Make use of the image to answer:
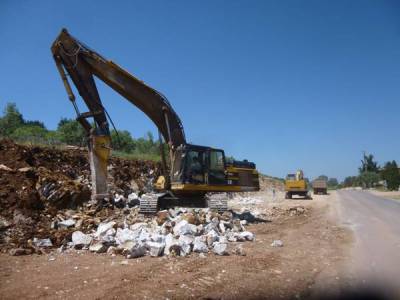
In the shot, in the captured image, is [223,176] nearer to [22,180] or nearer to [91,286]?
[22,180]

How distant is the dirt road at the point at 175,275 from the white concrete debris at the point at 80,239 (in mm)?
348

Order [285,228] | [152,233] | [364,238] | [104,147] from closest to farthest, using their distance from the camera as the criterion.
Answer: [152,233] → [364,238] → [104,147] → [285,228]

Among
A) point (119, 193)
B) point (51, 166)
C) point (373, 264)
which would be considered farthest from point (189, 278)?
point (51, 166)

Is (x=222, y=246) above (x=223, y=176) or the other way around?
the other way around

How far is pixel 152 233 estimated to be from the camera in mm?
8320

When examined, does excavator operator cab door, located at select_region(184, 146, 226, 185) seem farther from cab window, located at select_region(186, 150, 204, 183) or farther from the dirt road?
the dirt road

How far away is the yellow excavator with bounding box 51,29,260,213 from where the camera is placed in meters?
10.6

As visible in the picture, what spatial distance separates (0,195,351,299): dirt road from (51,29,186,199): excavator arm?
3.49 meters

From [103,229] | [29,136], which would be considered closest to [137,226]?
[103,229]

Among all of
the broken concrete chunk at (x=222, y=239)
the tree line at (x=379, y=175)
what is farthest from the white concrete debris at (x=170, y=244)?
the tree line at (x=379, y=175)

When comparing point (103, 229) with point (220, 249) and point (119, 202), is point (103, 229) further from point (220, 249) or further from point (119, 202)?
point (119, 202)

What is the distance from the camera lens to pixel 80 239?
26.2 ft

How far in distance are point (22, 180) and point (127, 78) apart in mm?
4330

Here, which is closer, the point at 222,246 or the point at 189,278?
the point at 189,278
